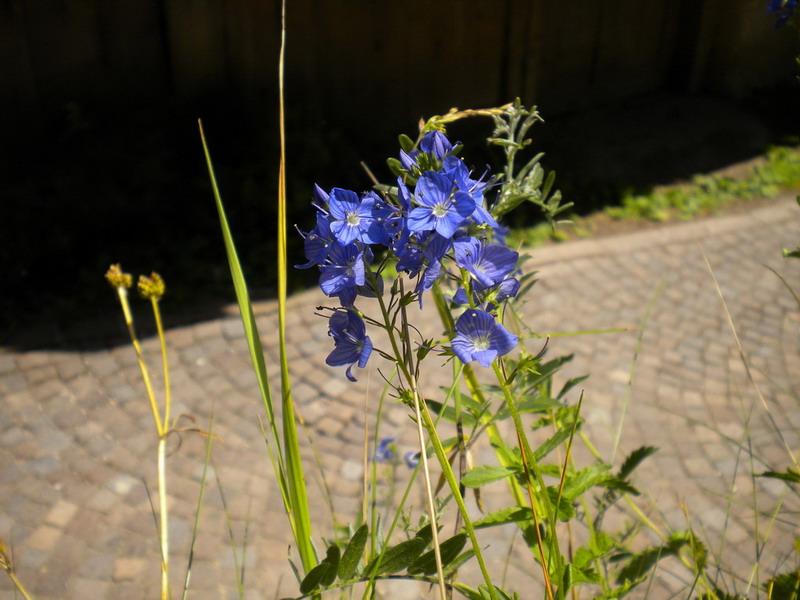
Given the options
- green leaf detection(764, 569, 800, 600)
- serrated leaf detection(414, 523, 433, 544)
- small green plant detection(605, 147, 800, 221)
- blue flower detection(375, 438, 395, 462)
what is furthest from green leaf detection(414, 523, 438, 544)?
small green plant detection(605, 147, 800, 221)

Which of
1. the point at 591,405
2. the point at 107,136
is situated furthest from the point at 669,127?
the point at 107,136

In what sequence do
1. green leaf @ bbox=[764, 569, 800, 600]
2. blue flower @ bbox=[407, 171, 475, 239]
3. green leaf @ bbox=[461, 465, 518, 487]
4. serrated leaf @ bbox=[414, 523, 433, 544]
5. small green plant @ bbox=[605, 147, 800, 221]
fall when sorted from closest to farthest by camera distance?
blue flower @ bbox=[407, 171, 475, 239] < serrated leaf @ bbox=[414, 523, 433, 544] < green leaf @ bbox=[461, 465, 518, 487] < green leaf @ bbox=[764, 569, 800, 600] < small green plant @ bbox=[605, 147, 800, 221]

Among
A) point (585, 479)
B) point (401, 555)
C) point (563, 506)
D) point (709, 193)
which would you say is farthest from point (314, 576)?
point (709, 193)

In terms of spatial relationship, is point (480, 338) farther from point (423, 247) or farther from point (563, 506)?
point (563, 506)

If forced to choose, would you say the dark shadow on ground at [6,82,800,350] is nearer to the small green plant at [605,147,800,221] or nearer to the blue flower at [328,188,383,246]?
the small green plant at [605,147,800,221]

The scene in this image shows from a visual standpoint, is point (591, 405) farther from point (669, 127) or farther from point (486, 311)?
point (669, 127)

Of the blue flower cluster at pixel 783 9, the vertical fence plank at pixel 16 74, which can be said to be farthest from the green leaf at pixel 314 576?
the vertical fence plank at pixel 16 74

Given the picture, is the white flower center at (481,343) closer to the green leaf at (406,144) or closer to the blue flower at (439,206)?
the blue flower at (439,206)
